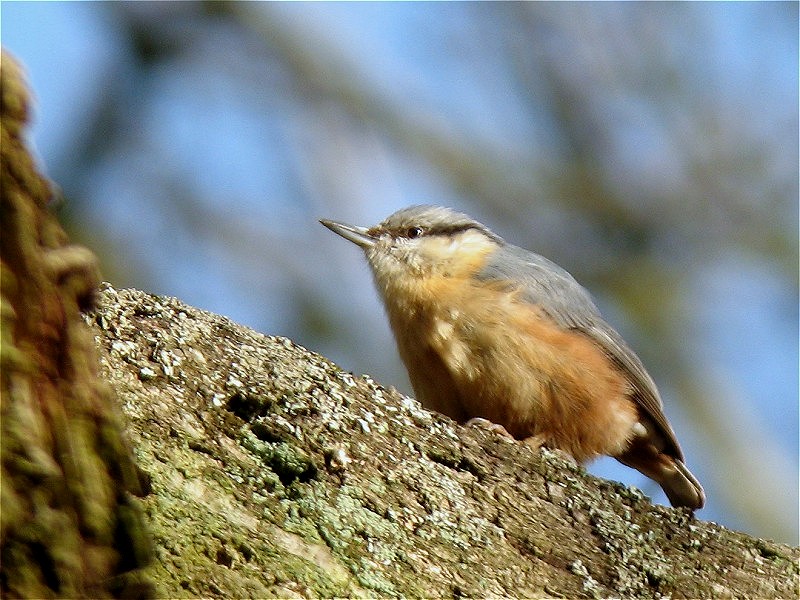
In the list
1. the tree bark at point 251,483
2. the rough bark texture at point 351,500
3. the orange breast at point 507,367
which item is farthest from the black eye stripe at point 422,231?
the rough bark texture at point 351,500

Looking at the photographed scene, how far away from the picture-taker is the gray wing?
3.52 metres

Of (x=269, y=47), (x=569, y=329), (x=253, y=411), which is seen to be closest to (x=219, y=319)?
(x=253, y=411)

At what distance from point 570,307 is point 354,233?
1008 millimetres

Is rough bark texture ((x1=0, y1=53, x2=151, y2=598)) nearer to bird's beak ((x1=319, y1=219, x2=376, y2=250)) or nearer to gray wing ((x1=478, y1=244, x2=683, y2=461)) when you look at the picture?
gray wing ((x1=478, y1=244, x2=683, y2=461))

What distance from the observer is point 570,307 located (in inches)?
142

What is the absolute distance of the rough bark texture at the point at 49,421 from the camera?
1081 mm

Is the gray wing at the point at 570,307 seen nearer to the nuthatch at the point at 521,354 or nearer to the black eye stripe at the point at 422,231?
the nuthatch at the point at 521,354

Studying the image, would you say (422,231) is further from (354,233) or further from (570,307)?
(570,307)

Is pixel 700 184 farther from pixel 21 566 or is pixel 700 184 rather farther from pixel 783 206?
pixel 21 566

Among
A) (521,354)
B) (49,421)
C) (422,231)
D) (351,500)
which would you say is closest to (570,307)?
(521,354)

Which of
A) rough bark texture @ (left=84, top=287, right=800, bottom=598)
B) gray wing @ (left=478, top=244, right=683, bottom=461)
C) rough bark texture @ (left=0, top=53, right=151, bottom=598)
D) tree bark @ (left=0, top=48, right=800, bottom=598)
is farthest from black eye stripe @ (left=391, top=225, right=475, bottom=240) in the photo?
rough bark texture @ (left=0, top=53, right=151, bottom=598)

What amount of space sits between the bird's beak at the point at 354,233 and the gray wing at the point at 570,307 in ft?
1.79

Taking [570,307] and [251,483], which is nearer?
[251,483]

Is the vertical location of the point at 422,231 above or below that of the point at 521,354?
above
